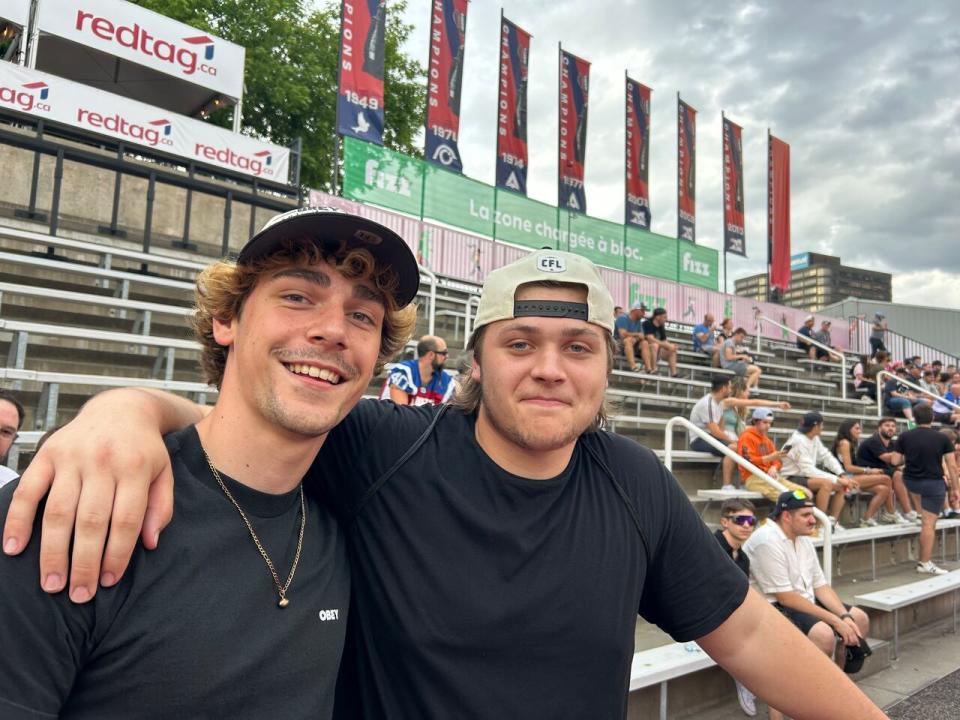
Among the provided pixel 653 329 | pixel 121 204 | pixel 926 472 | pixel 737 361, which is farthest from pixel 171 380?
pixel 737 361

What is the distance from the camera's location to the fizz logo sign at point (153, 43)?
10.5 m

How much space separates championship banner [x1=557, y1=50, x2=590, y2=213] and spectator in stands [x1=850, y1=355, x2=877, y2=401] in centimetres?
682

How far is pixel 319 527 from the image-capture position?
1302 millimetres

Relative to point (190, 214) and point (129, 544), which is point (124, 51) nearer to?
point (190, 214)

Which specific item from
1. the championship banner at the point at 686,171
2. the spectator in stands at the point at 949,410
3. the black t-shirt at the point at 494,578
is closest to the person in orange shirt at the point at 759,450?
the black t-shirt at the point at 494,578

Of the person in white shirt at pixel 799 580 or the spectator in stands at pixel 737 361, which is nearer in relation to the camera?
the person in white shirt at pixel 799 580

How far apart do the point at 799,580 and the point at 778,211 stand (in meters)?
17.7

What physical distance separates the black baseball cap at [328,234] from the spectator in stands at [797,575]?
3.84m

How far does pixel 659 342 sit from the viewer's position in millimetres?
10164

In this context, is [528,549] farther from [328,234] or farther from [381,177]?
[381,177]

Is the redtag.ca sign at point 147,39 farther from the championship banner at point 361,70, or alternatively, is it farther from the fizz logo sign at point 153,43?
the championship banner at point 361,70

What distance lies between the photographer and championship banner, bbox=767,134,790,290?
64.0ft

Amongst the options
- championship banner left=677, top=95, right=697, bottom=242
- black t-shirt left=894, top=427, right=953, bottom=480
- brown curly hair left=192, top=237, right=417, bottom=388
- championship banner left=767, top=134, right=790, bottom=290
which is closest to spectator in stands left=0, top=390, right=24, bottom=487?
brown curly hair left=192, top=237, right=417, bottom=388

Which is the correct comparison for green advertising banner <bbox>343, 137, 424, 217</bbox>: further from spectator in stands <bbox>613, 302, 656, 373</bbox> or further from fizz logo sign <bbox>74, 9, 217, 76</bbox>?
spectator in stands <bbox>613, 302, 656, 373</bbox>
